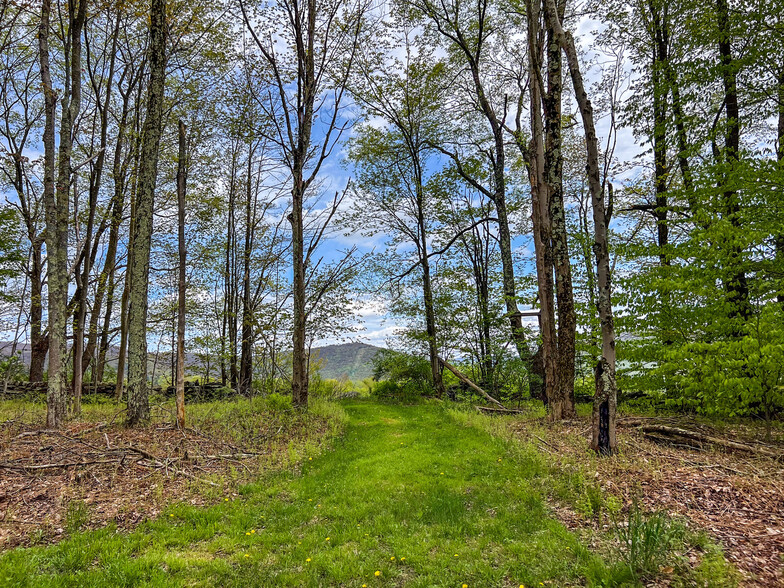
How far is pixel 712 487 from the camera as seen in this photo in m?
4.25

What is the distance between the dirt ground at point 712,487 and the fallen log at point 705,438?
11 cm

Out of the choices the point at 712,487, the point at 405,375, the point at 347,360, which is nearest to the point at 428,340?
the point at 405,375

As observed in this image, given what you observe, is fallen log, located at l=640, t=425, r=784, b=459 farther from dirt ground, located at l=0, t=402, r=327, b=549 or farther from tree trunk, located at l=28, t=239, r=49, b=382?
tree trunk, located at l=28, t=239, r=49, b=382

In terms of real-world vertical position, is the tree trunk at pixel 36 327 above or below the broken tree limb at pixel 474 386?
above

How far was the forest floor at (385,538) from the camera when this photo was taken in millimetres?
3098

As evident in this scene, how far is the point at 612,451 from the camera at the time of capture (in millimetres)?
5512

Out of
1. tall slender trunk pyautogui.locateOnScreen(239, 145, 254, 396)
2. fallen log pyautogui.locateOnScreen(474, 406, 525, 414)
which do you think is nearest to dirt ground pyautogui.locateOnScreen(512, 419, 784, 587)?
fallen log pyautogui.locateOnScreen(474, 406, 525, 414)

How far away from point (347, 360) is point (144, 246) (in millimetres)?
23218

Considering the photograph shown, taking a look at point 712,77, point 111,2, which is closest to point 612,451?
point 712,77

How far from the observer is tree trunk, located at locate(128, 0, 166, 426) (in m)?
8.03

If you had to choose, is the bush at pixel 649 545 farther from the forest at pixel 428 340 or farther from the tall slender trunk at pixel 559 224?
the tall slender trunk at pixel 559 224

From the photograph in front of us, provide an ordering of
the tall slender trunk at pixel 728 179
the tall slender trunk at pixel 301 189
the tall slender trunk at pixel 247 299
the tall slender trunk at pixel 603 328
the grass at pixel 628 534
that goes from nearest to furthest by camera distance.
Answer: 1. the grass at pixel 628 534
2. the tall slender trunk at pixel 603 328
3. the tall slender trunk at pixel 728 179
4. the tall slender trunk at pixel 301 189
5. the tall slender trunk at pixel 247 299

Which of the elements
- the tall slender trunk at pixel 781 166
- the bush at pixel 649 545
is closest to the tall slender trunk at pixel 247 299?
the bush at pixel 649 545

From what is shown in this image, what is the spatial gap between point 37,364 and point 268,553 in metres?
16.4
